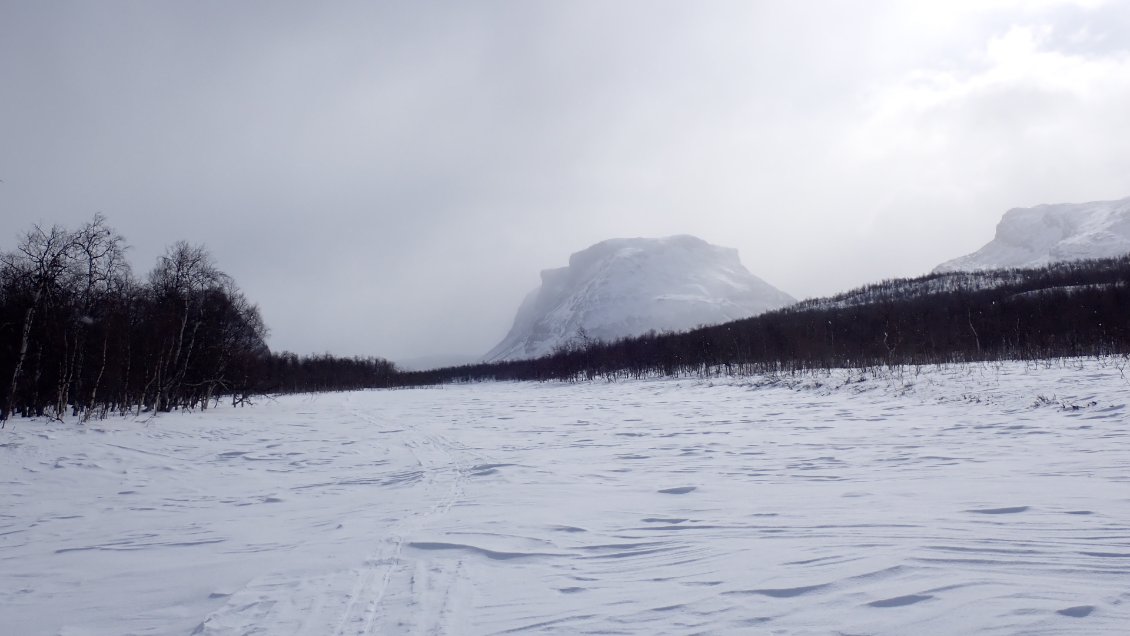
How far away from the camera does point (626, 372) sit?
7262 cm

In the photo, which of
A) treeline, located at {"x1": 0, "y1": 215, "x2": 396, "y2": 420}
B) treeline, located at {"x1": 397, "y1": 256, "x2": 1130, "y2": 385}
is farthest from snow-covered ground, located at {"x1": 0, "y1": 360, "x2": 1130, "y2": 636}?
treeline, located at {"x1": 397, "y1": 256, "x2": 1130, "y2": 385}

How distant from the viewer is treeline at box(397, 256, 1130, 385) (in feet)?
119

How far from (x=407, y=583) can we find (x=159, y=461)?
36.3 ft

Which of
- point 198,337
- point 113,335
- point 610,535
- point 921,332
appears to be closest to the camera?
point 610,535

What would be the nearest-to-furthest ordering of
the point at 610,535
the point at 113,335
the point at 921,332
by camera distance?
the point at 610,535, the point at 113,335, the point at 921,332

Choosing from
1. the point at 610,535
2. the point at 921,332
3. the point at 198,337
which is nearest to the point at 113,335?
the point at 198,337

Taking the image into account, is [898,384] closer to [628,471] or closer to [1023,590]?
[628,471]

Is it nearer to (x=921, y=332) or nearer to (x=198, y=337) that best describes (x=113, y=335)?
(x=198, y=337)

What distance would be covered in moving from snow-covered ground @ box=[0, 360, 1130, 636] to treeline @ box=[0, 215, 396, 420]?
11184mm

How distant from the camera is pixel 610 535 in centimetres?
536

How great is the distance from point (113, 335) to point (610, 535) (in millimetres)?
26001

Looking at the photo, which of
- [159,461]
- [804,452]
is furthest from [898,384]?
[159,461]

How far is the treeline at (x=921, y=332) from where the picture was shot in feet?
119

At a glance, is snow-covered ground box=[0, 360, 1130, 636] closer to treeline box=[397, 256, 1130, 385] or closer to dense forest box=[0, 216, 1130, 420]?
dense forest box=[0, 216, 1130, 420]
